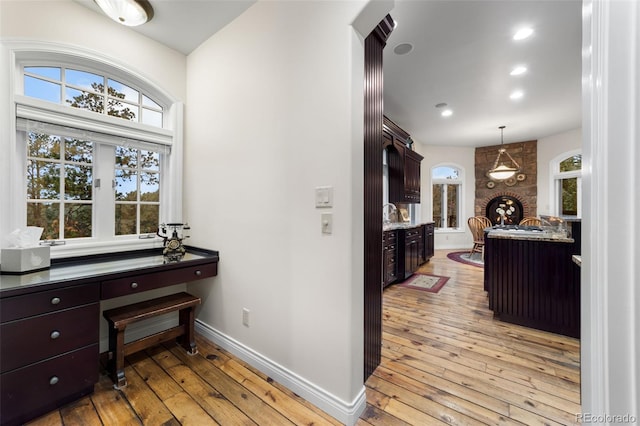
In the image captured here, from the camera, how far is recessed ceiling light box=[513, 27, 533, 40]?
266 centimetres

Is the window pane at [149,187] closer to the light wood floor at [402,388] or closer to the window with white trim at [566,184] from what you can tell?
the light wood floor at [402,388]

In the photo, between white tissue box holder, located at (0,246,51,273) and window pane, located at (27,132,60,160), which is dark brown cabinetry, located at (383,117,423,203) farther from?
white tissue box holder, located at (0,246,51,273)

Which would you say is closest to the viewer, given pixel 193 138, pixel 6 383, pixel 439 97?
pixel 6 383

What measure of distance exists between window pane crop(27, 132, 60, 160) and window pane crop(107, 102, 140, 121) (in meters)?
0.48

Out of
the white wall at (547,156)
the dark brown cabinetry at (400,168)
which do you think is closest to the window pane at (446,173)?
the white wall at (547,156)

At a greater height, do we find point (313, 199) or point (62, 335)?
point (313, 199)

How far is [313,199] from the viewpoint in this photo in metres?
1.67

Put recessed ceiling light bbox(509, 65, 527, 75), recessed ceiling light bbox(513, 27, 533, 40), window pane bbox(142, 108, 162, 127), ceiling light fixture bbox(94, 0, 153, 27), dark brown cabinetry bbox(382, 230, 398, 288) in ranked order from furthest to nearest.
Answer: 1. dark brown cabinetry bbox(382, 230, 398, 288)
2. recessed ceiling light bbox(509, 65, 527, 75)
3. recessed ceiling light bbox(513, 27, 533, 40)
4. window pane bbox(142, 108, 162, 127)
5. ceiling light fixture bbox(94, 0, 153, 27)

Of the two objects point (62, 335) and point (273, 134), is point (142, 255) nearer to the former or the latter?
point (62, 335)

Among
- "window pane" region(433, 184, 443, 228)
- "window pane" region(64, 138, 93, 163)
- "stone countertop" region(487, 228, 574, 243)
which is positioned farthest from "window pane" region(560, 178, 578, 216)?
"window pane" region(64, 138, 93, 163)

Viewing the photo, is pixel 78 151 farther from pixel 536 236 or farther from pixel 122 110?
pixel 536 236

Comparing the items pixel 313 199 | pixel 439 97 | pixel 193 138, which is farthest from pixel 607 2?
pixel 439 97

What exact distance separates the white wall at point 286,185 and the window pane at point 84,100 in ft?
2.63

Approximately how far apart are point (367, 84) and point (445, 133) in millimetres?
5491
